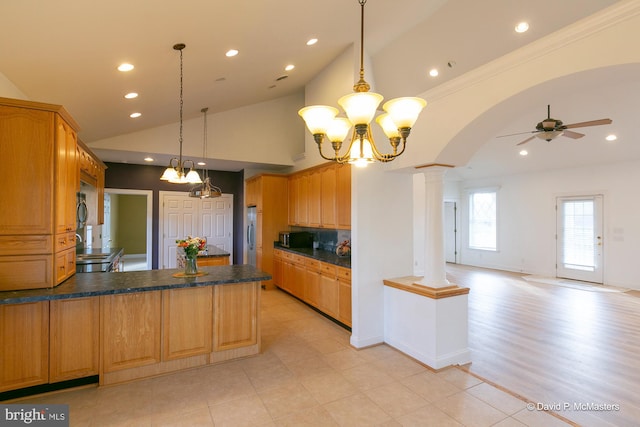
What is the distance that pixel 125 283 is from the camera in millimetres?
2869

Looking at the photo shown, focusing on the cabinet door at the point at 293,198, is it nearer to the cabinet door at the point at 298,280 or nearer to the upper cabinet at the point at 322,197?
the upper cabinet at the point at 322,197

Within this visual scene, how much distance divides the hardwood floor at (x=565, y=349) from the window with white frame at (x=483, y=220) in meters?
3.12

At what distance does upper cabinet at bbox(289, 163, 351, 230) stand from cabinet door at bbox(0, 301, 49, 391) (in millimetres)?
3311

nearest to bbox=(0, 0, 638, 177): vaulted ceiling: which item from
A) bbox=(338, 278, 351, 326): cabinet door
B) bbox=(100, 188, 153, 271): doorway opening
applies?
bbox=(338, 278, 351, 326): cabinet door

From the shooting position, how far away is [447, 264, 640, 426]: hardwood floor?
262 cm

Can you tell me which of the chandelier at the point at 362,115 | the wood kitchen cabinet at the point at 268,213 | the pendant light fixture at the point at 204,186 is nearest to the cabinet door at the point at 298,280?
the wood kitchen cabinet at the point at 268,213

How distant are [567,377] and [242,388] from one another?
9.83ft

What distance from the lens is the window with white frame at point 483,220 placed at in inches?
360

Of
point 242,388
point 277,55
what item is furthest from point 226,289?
point 277,55

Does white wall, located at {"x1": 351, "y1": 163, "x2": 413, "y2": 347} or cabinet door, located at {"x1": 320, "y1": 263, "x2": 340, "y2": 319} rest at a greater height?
white wall, located at {"x1": 351, "y1": 163, "x2": 413, "y2": 347}

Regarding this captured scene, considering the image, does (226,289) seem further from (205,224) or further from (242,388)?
(205,224)

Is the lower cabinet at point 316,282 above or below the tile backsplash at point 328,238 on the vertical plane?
below

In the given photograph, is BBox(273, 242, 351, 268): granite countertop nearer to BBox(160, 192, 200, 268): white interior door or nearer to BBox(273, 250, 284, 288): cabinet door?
BBox(273, 250, 284, 288): cabinet door

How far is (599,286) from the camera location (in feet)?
22.1
